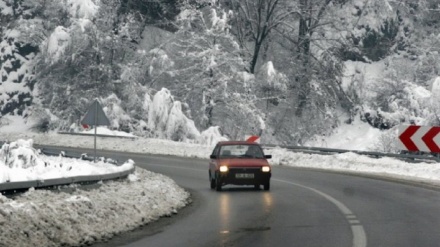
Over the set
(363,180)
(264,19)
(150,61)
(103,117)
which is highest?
(264,19)

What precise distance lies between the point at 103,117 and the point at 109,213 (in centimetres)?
1297

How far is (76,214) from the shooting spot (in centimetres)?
1265

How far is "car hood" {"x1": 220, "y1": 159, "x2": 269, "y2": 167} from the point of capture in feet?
75.3

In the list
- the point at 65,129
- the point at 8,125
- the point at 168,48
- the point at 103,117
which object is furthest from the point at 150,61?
the point at 103,117

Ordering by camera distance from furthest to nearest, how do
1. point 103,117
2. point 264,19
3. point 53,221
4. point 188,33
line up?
1. point 264,19
2. point 188,33
3. point 103,117
4. point 53,221

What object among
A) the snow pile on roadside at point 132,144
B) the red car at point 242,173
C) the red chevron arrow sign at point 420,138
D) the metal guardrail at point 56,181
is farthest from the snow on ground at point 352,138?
the metal guardrail at point 56,181

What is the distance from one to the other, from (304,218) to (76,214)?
4843 millimetres

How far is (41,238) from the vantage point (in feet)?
36.1

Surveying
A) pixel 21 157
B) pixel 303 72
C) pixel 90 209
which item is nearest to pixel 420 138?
pixel 21 157

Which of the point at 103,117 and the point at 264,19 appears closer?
the point at 103,117

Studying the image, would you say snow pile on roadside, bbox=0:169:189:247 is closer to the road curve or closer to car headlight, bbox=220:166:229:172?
the road curve

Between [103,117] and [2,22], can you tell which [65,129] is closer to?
[2,22]

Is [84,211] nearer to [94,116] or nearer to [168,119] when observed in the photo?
[94,116]

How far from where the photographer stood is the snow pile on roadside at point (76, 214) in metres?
11.0
